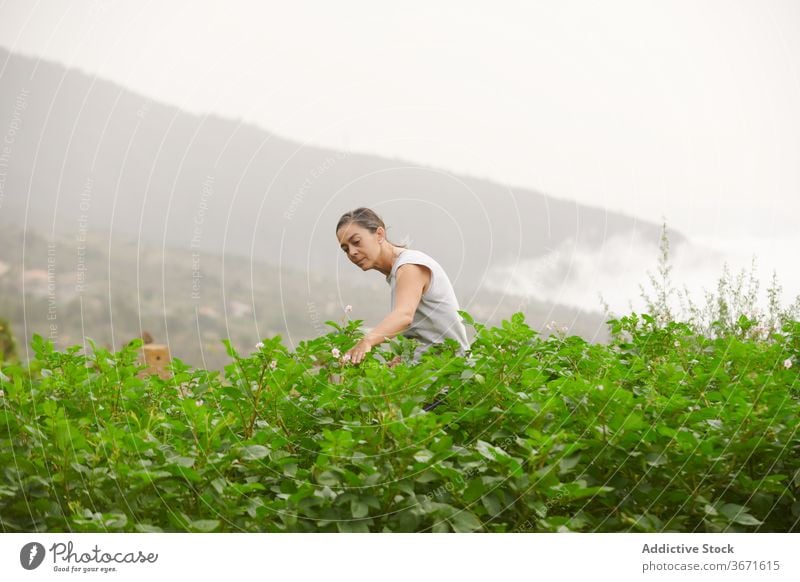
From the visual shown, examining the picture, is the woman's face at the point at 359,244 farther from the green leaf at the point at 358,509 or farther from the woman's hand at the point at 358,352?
the green leaf at the point at 358,509

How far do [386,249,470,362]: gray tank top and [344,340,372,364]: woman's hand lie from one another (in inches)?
35.8

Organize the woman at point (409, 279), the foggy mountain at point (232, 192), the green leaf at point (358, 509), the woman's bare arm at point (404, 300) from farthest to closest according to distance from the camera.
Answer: the woman at point (409, 279), the woman's bare arm at point (404, 300), the foggy mountain at point (232, 192), the green leaf at point (358, 509)

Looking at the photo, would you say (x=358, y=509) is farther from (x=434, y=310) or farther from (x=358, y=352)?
(x=434, y=310)

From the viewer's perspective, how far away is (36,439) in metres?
2.40

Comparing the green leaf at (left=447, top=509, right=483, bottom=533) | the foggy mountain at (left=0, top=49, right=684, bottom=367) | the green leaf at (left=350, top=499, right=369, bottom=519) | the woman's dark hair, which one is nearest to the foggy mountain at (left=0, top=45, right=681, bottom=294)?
the foggy mountain at (left=0, top=49, right=684, bottom=367)

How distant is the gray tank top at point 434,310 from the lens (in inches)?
178

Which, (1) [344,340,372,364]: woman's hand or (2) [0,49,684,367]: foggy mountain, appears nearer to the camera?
(2) [0,49,684,367]: foggy mountain

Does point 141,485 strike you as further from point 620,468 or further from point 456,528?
point 620,468

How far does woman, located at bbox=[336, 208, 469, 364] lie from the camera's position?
436cm

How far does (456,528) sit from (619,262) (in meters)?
2.78

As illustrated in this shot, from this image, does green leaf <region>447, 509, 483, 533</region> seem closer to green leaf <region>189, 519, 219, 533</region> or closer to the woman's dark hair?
green leaf <region>189, 519, 219, 533</region>

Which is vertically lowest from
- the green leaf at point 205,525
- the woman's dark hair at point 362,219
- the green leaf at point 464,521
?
the green leaf at point 205,525

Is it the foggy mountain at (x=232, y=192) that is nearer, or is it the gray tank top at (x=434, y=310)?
the foggy mountain at (x=232, y=192)

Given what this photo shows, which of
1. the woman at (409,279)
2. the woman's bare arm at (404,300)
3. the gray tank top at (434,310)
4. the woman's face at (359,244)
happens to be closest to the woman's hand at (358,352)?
the woman's bare arm at (404,300)
